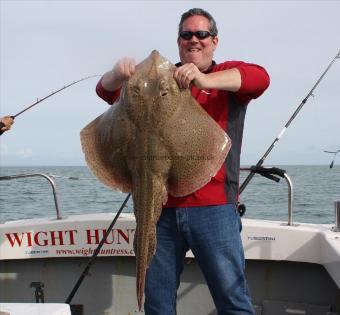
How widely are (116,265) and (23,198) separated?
23.5 m

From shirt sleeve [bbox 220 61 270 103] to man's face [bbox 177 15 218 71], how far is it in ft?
0.62

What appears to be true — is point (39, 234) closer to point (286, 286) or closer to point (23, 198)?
point (286, 286)

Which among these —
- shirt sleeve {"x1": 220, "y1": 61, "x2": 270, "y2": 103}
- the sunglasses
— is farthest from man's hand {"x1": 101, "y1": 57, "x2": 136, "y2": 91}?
shirt sleeve {"x1": 220, "y1": 61, "x2": 270, "y2": 103}

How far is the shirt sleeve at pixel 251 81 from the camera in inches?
119

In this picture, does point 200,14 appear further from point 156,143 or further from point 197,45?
point 156,143

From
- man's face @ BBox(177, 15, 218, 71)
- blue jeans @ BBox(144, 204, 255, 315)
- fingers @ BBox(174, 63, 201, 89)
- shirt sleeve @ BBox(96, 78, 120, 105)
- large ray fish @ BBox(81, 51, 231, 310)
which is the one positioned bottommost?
blue jeans @ BBox(144, 204, 255, 315)

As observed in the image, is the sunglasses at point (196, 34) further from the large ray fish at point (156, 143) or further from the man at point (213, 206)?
the large ray fish at point (156, 143)

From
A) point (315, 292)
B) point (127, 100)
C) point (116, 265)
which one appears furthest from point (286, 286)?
point (127, 100)

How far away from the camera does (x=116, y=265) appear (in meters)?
5.07

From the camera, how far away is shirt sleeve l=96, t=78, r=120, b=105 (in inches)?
132

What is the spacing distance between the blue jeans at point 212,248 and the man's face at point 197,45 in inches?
39.4

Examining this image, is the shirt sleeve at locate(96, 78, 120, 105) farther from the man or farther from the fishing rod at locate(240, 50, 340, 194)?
the fishing rod at locate(240, 50, 340, 194)

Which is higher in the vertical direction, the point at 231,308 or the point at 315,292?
the point at 231,308

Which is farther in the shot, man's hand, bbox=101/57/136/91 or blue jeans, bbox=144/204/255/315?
blue jeans, bbox=144/204/255/315
